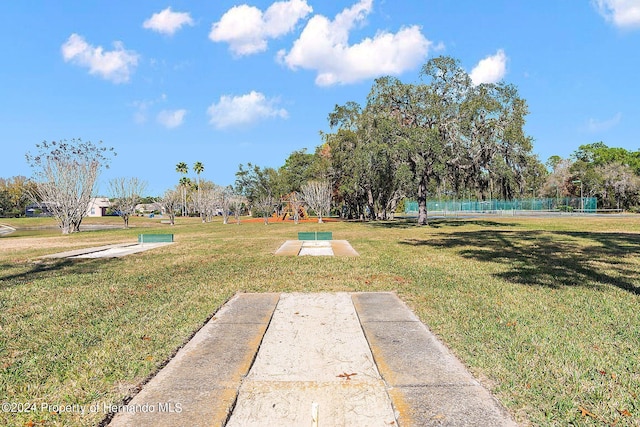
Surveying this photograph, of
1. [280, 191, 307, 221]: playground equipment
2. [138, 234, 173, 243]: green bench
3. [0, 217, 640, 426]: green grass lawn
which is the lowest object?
[0, 217, 640, 426]: green grass lawn

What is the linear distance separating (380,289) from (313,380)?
3830 mm

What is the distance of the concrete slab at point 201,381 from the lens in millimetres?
2592

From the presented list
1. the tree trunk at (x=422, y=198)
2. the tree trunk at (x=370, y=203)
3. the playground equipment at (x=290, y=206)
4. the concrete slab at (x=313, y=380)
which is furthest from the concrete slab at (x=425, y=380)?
the playground equipment at (x=290, y=206)

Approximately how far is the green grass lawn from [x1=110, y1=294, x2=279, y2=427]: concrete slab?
0.18 metres

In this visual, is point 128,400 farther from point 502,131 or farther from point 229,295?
point 502,131

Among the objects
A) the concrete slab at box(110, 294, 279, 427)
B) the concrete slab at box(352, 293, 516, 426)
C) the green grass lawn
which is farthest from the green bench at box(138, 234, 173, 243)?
the concrete slab at box(352, 293, 516, 426)

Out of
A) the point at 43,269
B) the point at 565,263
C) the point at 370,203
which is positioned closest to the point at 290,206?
the point at 370,203

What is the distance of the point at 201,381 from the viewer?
3104 mm

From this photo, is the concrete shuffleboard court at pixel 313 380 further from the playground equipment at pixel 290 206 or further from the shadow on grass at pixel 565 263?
the playground equipment at pixel 290 206

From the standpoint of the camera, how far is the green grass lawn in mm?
2973

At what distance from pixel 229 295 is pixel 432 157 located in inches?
825

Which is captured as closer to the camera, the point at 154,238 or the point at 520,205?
the point at 154,238

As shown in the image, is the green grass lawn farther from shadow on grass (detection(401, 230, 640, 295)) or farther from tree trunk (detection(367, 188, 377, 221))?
tree trunk (detection(367, 188, 377, 221))

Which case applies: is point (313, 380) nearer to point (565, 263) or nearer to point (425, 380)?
point (425, 380)
